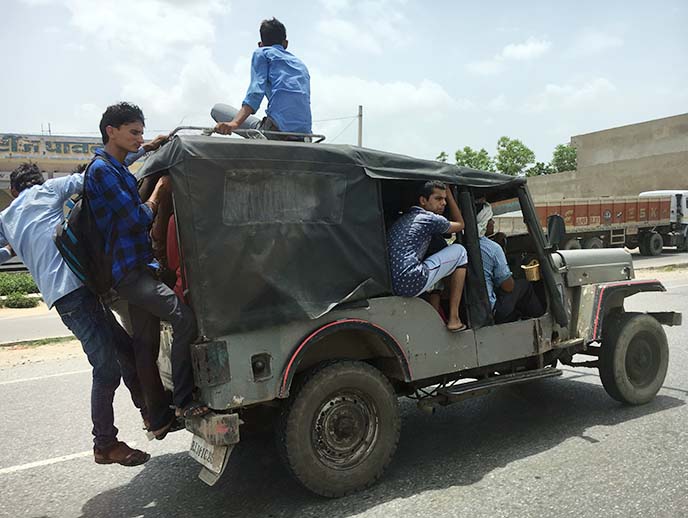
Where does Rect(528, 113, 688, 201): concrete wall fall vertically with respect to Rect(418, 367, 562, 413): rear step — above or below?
above

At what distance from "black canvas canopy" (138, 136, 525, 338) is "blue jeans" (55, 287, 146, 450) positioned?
0.77 m

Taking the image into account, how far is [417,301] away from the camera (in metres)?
3.84

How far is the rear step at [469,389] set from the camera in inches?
158

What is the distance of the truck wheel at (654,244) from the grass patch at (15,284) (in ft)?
77.3

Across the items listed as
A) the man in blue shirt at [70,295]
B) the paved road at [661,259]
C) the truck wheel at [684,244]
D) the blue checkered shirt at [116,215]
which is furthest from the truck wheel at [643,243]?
the blue checkered shirt at [116,215]

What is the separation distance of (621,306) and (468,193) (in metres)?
2.03

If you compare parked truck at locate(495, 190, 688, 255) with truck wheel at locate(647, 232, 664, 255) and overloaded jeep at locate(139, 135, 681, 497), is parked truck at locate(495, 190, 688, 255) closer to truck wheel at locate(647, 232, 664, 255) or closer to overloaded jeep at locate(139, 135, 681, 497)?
truck wheel at locate(647, 232, 664, 255)

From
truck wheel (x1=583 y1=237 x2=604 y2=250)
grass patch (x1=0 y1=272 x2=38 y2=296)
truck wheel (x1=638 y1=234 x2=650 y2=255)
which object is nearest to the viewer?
grass patch (x1=0 y1=272 x2=38 y2=296)

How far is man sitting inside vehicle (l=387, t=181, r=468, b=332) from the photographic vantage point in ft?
12.4

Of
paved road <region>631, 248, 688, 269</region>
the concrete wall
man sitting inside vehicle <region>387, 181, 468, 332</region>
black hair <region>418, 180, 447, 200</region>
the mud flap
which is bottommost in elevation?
paved road <region>631, 248, 688, 269</region>

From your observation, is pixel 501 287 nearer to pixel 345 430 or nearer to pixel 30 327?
pixel 345 430

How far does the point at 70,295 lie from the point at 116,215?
62 centimetres

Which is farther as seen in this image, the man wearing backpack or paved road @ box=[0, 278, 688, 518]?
paved road @ box=[0, 278, 688, 518]

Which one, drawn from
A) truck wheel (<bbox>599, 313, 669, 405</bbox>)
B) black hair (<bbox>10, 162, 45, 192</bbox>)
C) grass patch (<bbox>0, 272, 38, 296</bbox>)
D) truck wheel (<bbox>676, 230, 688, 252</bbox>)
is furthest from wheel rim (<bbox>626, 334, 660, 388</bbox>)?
truck wheel (<bbox>676, 230, 688, 252</bbox>)
